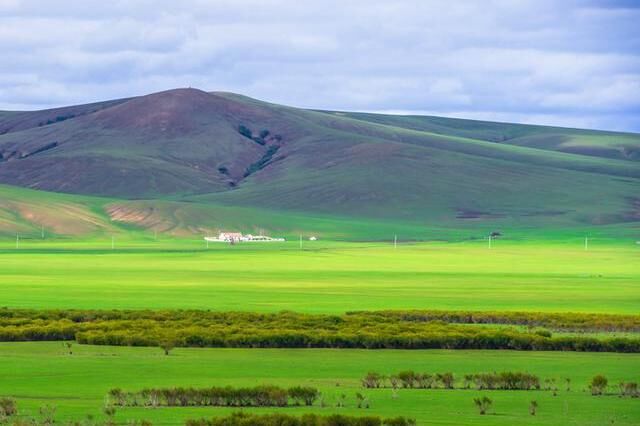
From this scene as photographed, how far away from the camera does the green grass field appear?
128 ft

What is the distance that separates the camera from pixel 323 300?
78875mm

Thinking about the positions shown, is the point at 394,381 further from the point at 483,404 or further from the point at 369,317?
the point at 369,317

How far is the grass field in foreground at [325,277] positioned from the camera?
77.1 metres

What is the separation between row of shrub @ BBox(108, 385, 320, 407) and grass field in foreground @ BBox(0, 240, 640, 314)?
31.1 meters

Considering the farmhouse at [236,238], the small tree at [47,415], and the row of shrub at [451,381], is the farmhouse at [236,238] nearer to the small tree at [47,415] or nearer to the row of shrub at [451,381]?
Result: the row of shrub at [451,381]

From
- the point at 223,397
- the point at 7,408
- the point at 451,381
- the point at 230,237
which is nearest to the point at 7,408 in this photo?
the point at 7,408

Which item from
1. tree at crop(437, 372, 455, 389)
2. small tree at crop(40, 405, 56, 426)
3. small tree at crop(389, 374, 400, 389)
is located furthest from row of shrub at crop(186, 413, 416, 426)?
tree at crop(437, 372, 455, 389)

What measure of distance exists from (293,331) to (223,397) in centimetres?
1750

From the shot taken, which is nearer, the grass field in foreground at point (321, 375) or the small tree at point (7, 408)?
the small tree at point (7, 408)

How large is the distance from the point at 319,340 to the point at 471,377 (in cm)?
1124

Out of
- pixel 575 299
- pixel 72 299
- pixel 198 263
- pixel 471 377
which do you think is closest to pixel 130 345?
pixel 471 377

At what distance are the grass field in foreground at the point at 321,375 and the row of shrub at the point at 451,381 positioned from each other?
2.08ft

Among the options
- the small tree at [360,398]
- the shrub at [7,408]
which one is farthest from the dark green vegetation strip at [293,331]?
the shrub at [7,408]

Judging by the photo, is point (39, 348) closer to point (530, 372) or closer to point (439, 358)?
point (439, 358)
